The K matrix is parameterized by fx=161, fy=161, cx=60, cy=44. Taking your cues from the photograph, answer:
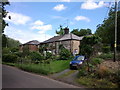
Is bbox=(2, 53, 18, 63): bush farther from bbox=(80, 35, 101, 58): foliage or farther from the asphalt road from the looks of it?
the asphalt road

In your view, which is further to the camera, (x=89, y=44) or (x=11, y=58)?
(x=11, y=58)

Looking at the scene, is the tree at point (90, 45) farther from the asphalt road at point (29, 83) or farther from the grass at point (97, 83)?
the asphalt road at point (29, 83)

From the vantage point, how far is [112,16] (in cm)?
3488

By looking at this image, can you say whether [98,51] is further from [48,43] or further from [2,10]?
[48,43]

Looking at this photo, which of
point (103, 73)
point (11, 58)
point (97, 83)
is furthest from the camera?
point (11, 58)

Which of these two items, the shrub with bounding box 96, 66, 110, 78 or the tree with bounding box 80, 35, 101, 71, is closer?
the shrub with bounding box 96, 66, 110, 78

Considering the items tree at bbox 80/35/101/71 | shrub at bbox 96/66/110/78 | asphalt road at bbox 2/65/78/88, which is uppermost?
tree at bbox 80/35/101/71

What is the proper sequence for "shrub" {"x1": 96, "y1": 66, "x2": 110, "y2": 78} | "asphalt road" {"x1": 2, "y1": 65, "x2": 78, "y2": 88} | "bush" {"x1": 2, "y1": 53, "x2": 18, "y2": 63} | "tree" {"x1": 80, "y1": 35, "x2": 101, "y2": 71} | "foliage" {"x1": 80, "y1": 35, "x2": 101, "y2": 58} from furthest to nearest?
"bush" {"x1": 2, "y1": 53, "x2": 18, "y2": 63}
"foliage" {"x1": 80, "y1": 35, "x2": 101, "y2": 58}
"tree" {"x1": 80, "y1": 35, "x2": 101, "y2": 71}
"shrub" {"x1": 96, "y1": 66, "x2": 110, "y2": 78}
"asphalt road" {"x1": 2, "y1": 65, "x2": 78, "y2": 88}

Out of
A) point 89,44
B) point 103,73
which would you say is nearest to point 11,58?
point 89,44

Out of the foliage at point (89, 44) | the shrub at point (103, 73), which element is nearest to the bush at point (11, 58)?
the foliage at point (89, 44)

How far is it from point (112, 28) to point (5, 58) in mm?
23599

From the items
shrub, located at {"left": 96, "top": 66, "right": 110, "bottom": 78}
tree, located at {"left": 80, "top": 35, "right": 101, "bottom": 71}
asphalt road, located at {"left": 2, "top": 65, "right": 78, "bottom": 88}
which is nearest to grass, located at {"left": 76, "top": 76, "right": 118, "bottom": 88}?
shrub, located at {"left": 96, "top": 66, "right": 110, "bottom": 78}

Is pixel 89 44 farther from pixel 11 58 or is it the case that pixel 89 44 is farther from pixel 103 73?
pixel 11 58

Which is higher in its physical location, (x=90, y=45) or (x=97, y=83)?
(x=90, y=45)
